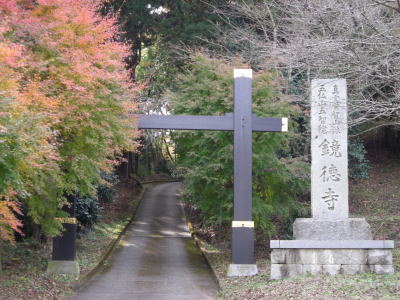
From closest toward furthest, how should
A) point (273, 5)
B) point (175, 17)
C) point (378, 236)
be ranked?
point (378, 236) < point (273, 5) < point (175, 17)

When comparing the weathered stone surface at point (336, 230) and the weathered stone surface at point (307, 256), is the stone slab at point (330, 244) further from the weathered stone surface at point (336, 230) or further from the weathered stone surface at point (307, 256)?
the weathered stone surface at point (336, 230)

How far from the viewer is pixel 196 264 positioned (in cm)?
1427

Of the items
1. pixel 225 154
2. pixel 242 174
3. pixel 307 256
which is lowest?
pixel 307 256

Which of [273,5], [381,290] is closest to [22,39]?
[381,290]

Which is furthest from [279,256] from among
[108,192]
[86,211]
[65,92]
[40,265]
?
[108,192]

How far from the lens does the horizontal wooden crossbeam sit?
11.4 metres

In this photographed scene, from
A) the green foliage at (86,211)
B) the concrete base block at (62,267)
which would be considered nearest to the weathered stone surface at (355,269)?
the concrete base block at (62,267)

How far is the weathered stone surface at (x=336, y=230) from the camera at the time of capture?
1027 cm

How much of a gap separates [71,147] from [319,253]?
5.13 meters

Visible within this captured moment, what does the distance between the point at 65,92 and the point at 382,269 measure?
667 centimetres

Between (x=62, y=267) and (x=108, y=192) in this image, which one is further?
(x=108, y=192)

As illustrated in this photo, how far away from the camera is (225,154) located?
13.1 m

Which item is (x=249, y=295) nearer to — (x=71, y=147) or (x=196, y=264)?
(x=71, y=147)

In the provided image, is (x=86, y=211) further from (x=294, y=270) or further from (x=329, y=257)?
(x=329, y=257)
